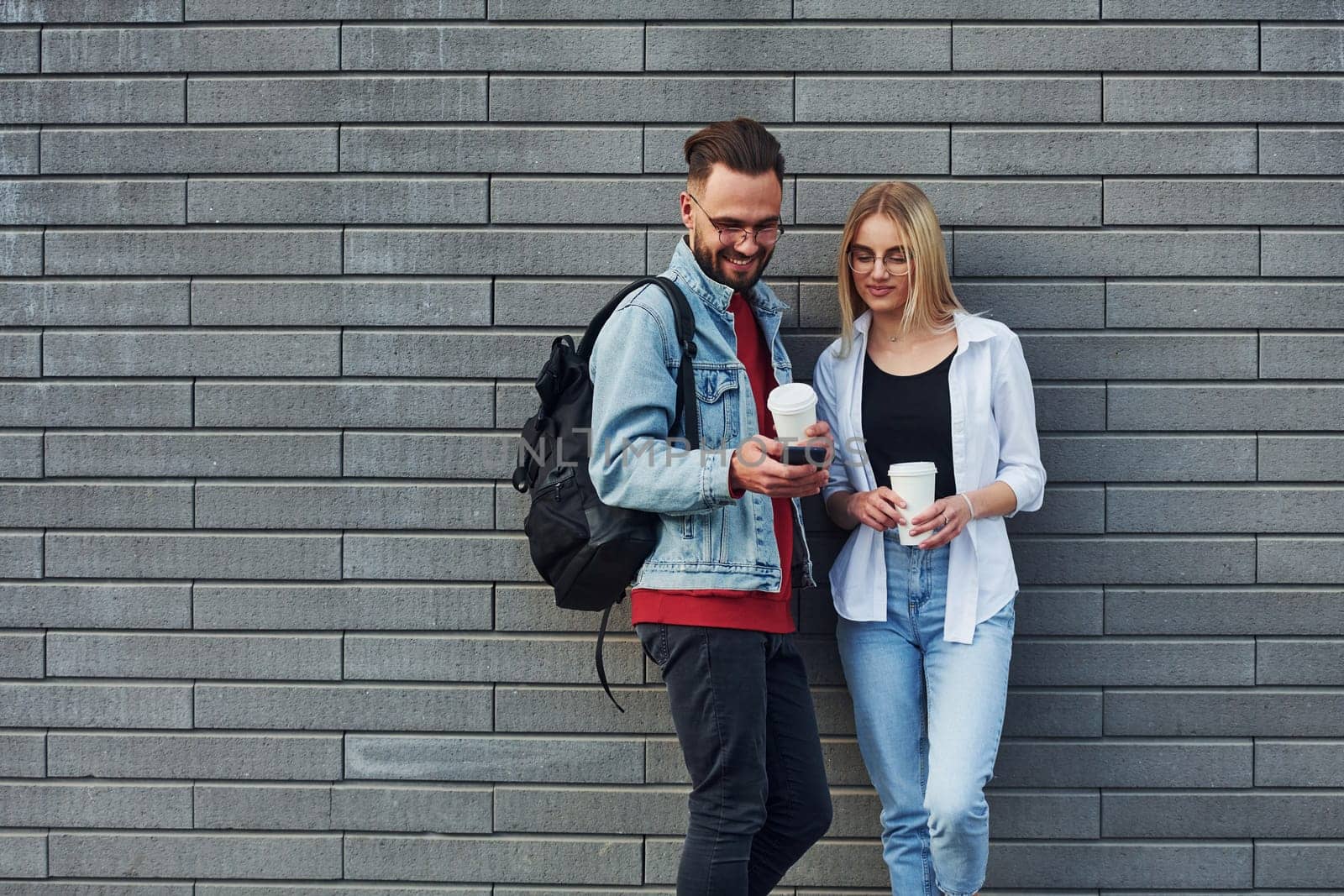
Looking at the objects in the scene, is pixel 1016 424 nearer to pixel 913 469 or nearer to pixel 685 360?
pixel 913 469

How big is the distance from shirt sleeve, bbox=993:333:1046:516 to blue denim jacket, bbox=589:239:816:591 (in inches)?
25.9

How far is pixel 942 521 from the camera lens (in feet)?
8.43

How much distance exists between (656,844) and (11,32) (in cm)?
301

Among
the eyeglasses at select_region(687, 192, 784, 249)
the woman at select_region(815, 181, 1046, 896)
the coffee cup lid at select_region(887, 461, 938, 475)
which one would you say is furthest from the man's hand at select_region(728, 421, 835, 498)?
the eyeglasses at select_region(687, 192, 784, 249)

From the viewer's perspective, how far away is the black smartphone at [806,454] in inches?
88.9

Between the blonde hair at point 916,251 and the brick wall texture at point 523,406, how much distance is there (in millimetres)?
301

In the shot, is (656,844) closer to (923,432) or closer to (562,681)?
(562,681)

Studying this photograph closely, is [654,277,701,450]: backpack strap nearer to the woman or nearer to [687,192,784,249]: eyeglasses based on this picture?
[687,192,784,249]: eyeglasses

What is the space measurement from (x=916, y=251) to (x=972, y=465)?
21.9 inches

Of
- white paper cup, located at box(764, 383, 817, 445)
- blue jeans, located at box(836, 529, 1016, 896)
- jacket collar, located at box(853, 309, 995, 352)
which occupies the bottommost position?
blue jeans, located at box(836, 529, 1016, 896)

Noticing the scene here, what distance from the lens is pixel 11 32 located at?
3.16 metres

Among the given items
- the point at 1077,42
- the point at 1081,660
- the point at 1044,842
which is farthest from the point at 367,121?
the point at 1044,842

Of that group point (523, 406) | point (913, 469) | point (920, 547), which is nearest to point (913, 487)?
point (913, 469)

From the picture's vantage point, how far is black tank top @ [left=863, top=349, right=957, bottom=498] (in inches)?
107
